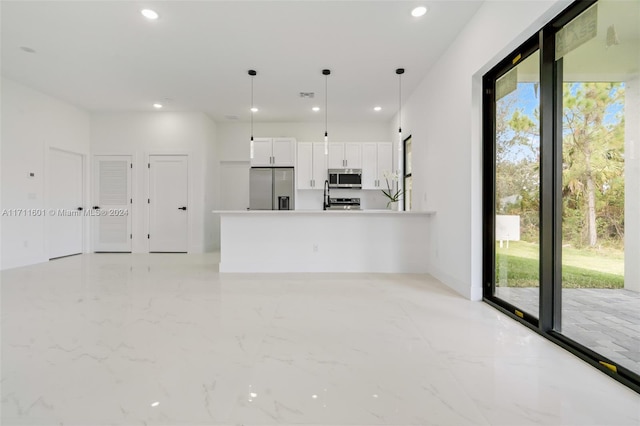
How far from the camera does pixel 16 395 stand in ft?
4.76

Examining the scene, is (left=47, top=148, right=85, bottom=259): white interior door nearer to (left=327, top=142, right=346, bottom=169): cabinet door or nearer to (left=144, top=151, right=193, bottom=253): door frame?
(left=144, top=151, right=193, bottom=253): door frame

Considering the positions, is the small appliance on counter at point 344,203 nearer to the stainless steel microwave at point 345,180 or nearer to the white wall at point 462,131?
the stainless steel microwave at point 345,180

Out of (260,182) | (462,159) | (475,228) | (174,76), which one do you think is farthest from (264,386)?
(260,182)

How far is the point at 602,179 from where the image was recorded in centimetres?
184

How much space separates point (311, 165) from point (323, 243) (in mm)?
2694

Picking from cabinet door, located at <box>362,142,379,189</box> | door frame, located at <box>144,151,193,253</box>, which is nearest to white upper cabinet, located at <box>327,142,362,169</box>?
cabinet door, located at <box>362,142,379,189</box>

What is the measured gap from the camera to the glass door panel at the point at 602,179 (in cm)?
168

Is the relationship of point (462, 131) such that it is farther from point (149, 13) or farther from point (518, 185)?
point (149, 13)

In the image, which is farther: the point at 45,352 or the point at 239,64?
the point at 239,64

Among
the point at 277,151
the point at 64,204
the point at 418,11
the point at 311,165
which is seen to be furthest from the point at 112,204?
the point at 418,11

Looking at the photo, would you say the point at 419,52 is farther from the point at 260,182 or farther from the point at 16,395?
the point at 16,395

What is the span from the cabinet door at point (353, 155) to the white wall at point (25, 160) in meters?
5.43

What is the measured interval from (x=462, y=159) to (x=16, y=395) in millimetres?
3804

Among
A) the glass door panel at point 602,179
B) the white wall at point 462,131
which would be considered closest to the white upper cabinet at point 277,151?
the white wall at point 462,131
